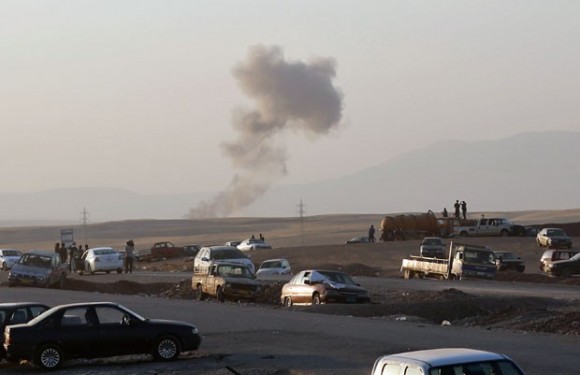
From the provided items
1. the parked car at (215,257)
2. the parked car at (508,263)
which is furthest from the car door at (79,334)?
the parked car at (508,263)

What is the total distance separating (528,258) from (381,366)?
60.1 metres

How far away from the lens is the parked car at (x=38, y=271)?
169ft

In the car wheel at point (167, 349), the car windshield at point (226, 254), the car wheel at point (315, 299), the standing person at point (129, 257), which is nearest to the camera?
the car wheel at point (167, 349)

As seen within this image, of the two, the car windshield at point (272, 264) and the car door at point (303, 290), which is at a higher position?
the car windshield at point (272, 264)

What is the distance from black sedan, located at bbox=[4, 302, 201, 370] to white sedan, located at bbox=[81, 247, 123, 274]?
4092 centimetres

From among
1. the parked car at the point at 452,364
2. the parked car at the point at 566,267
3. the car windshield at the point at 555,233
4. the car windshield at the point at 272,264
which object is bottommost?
the parked car at the point at 452,364

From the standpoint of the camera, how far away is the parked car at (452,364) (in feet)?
44.7

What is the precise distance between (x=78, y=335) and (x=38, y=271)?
92.8 feet

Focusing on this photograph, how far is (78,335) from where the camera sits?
24.0 m

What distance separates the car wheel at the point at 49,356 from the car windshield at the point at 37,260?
93.1 feet

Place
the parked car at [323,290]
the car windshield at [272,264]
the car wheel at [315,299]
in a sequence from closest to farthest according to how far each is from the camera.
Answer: the parked car at [323,290] < the car wheel at [315,299] < the car windshield at [272,264]

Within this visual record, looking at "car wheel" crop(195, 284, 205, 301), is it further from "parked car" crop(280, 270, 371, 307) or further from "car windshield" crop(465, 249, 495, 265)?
"car windshield" crop(465, 249, 495, 265)

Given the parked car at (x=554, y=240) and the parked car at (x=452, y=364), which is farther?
the parked car at (x=554, y=240)

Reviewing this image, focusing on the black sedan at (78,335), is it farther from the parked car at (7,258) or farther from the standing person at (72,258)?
the parked car at (7,258)
